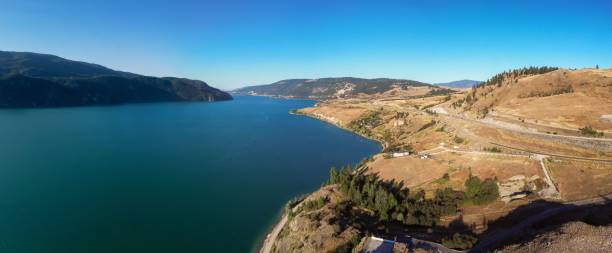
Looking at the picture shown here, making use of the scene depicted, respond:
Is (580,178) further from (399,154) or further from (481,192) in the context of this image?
(399,154)

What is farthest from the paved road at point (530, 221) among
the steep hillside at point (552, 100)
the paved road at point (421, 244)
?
the steep hillside at point (552, 100)

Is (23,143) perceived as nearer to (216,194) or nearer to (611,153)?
(216,194)

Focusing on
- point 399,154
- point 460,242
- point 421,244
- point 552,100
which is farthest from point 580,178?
point 552,100

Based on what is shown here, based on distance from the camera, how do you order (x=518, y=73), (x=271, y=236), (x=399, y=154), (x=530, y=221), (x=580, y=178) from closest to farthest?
(x=530, y=221) < (x=271, y=236) < (x=580, y=178) < (x=399, y=154) < (x=518, y=73)

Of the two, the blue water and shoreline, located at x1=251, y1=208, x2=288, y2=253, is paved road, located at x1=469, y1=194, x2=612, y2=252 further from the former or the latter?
the blue water

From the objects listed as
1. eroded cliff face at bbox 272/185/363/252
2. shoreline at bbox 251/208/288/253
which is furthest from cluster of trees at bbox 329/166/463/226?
shoreline at bbox 251/208/288/253
